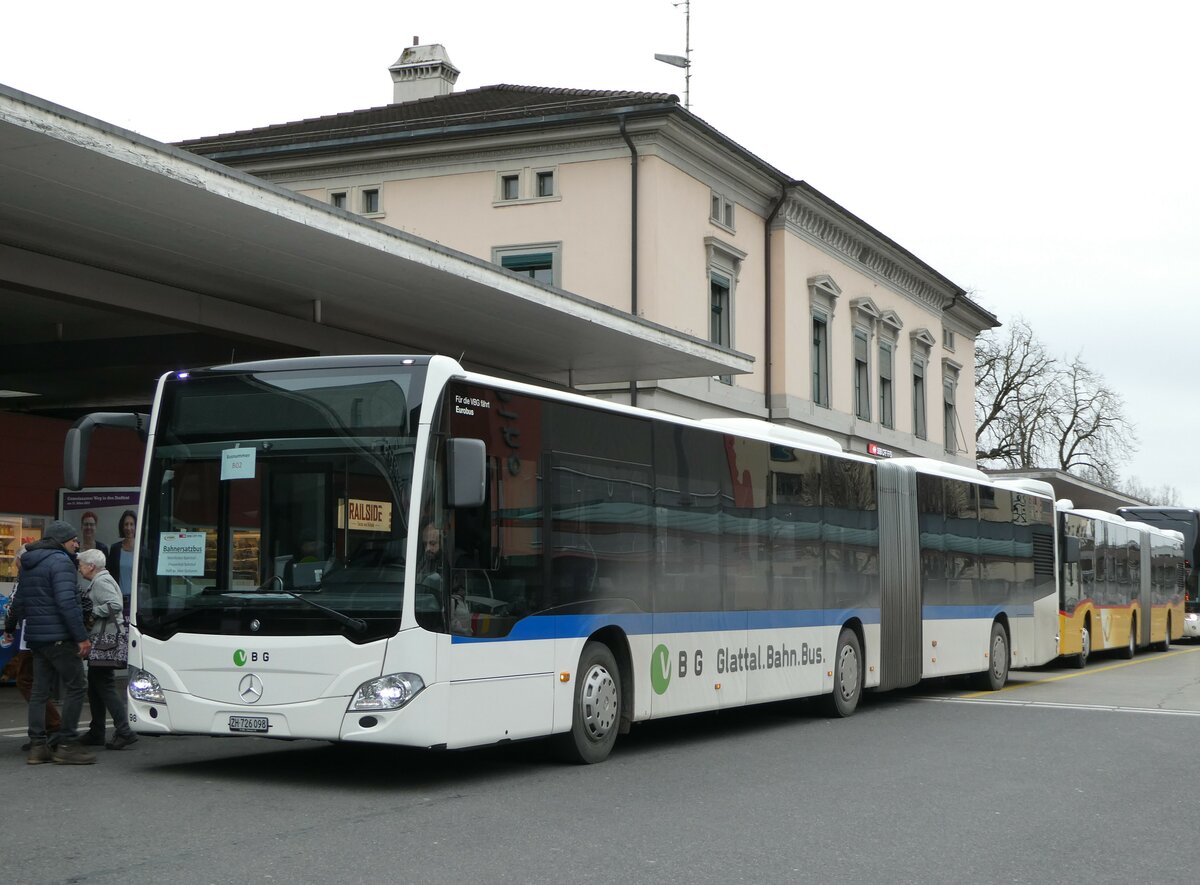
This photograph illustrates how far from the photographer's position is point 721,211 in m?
34.4

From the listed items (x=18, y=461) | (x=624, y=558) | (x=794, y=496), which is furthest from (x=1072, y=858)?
(x=18, y=461)

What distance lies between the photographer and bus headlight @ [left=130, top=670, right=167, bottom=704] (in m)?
10.6

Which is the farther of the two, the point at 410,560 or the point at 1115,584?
the point at 1115,584

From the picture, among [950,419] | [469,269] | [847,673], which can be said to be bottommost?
[847,673]

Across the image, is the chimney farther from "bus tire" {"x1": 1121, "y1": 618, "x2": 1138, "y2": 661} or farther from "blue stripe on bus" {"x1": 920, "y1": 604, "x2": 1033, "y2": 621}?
"blue stripe on bus" {"x1": 920, "y1": 604, "x2": 1033, "y2": 621}

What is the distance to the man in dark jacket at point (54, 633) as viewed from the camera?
36.3 ft

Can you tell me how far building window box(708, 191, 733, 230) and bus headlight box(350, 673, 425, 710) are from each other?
2483 cm

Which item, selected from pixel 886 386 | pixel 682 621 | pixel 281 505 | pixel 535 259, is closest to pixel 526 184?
pixel 535 259

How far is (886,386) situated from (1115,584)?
15.7 metres

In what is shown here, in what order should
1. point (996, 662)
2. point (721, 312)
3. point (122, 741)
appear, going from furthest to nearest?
point (721, 312) → point (996, 662) → point (122, 741)

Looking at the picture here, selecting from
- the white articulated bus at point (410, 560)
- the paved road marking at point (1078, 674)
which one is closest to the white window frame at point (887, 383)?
the paved road marking at point (1078, 674)

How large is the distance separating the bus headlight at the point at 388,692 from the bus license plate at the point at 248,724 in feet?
2.14

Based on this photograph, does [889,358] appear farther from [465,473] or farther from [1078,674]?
[465,473]

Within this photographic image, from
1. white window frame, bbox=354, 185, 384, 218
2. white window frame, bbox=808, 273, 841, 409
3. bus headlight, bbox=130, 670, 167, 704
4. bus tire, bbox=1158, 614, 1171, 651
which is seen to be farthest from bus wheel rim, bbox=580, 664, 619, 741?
bus tire, bbox=1158, 614, 1171, 651
